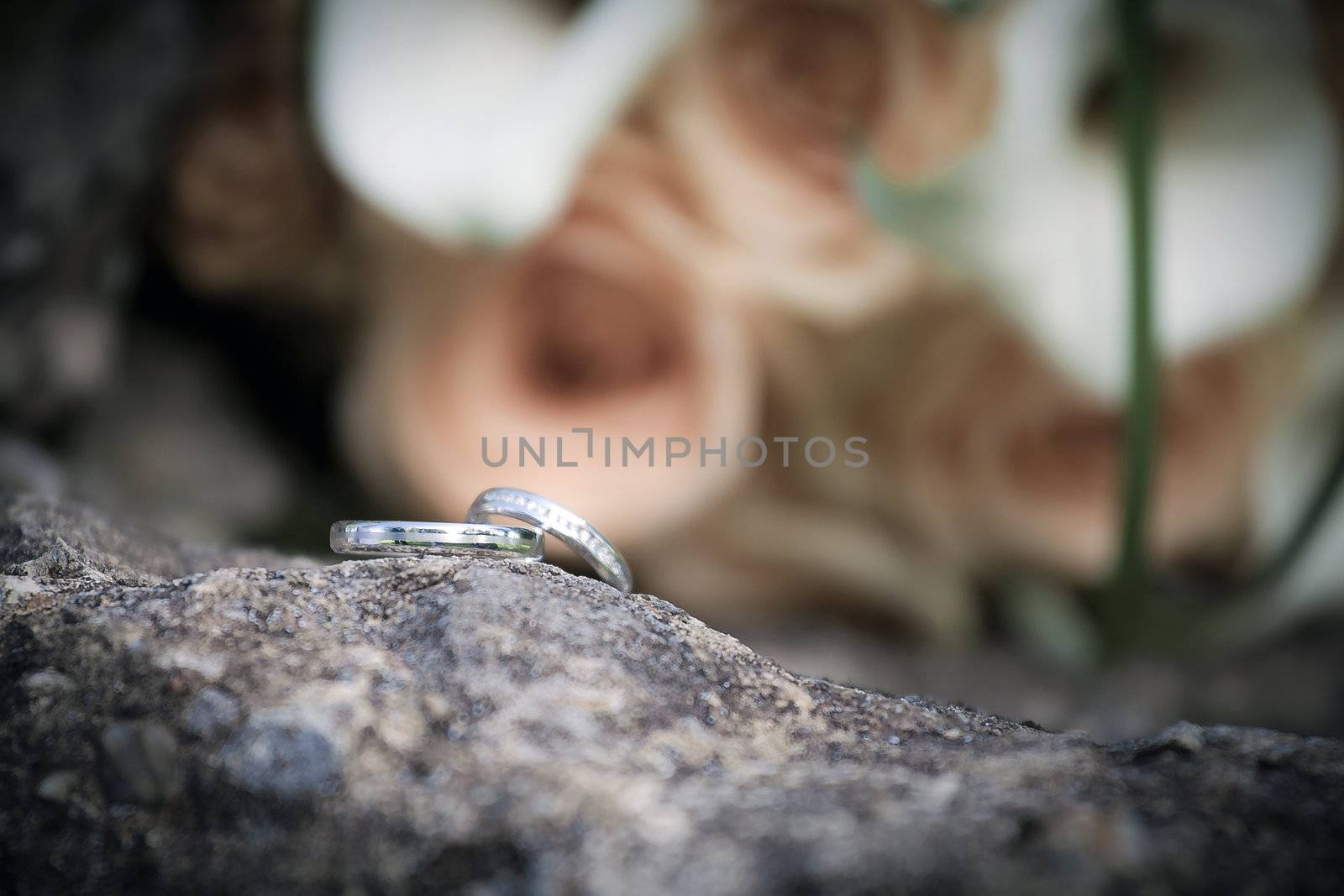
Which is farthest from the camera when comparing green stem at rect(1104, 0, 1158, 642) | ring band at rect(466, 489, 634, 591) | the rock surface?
green stem at rect(1104, 0, 1158, 642)

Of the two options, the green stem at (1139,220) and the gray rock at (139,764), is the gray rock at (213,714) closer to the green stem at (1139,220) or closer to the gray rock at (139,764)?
the gray rock at (139,764)

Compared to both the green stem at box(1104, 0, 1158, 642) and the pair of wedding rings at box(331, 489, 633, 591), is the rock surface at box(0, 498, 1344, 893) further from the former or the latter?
the green stem at box(1104, 0, 1158, 642)

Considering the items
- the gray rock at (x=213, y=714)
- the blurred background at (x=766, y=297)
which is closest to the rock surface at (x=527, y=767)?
the gray rock at (x=213, y=714)

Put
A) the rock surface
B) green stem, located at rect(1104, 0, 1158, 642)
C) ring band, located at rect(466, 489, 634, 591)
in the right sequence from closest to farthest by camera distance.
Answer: the rock surface → ring band, located at rect(466, 489, 634, 591) → green stem, located at rect(1104, 0, 1158, 642)

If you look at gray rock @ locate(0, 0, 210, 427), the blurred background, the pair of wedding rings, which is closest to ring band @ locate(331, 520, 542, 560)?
the pair of wedding rings

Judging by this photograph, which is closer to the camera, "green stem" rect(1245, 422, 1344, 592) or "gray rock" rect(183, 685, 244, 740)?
"gray rock" rect(183, 685, 244, 740)

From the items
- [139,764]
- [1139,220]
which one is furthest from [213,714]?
[1139,220]

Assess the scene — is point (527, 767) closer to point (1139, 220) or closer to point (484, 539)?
point (484, 539)

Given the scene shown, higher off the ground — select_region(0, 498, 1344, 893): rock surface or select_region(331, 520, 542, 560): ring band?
select_region(331, 520, 542, 560): ring band
